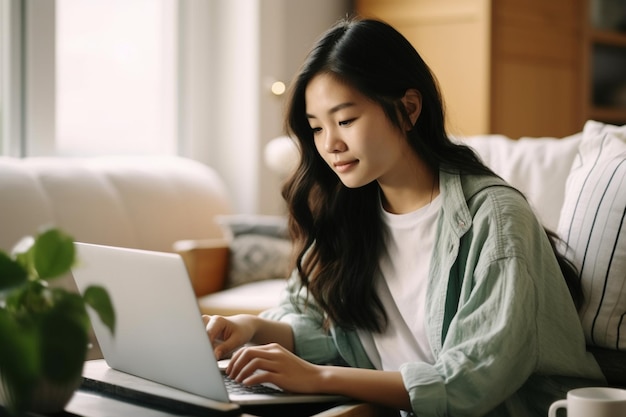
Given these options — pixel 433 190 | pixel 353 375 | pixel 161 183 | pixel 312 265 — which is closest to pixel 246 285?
pixel 161 183

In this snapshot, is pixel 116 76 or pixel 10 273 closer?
pixel 10 273

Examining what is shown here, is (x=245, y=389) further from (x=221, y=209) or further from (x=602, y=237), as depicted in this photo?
(x=221, y=209)

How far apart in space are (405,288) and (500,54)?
2412mm

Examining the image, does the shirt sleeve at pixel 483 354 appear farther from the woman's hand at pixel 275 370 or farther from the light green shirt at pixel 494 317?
the woman's hand at pixel 275 370

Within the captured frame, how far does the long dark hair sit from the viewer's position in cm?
138

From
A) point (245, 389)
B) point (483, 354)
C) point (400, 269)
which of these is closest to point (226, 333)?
point (245, 389)

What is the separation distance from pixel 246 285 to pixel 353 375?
163 centimetres

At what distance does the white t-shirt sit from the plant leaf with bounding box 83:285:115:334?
2.15 ft

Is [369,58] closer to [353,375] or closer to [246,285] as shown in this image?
[353,375]

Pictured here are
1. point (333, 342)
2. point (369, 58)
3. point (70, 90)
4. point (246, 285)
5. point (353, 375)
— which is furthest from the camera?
point (70, 90)

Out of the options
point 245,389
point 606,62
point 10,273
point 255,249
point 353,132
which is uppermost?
point 606,62

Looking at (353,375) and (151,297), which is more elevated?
(151,297)

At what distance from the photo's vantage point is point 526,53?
377 cm

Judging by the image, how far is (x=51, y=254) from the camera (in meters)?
0.85
